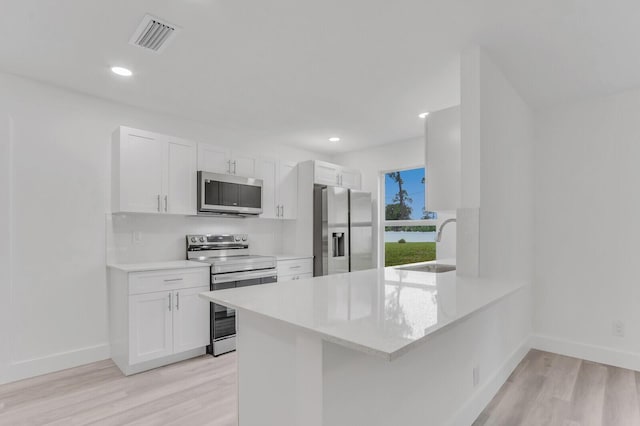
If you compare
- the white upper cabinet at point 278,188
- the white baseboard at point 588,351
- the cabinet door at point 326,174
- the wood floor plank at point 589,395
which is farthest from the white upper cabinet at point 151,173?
the white baseboard at point 588,351

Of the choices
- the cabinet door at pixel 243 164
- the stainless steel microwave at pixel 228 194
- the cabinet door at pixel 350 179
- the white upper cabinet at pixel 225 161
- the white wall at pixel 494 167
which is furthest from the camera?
the cabinet door at pixel 350 179

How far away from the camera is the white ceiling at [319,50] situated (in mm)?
1900

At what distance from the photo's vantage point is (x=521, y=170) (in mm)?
3137

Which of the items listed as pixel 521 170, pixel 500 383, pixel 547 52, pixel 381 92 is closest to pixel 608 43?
pixel 547 52

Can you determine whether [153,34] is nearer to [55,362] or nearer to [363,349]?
[363,349]

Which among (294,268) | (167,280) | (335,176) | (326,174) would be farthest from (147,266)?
(335,176)

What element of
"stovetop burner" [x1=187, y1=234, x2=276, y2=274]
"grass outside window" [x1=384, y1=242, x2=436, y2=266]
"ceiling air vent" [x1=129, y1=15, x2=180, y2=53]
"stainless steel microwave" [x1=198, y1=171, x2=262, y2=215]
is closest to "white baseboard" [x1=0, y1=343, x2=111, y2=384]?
"stovetop burner" [x1=187, y1=234, x2=276, y2=274]

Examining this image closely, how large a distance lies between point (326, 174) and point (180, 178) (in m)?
1.94

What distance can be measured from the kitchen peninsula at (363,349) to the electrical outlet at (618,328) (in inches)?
70.6

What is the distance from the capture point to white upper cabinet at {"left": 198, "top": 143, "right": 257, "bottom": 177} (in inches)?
144

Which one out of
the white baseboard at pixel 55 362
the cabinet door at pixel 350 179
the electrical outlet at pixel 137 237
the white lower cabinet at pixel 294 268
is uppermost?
the cabinet door at pixel 350 179

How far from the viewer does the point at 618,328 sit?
3.01m

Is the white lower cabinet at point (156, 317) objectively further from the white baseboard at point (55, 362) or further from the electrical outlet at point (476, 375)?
the electrical outlet at point (476, 375)

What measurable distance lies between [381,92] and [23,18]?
2580mm
